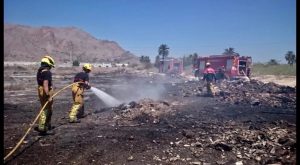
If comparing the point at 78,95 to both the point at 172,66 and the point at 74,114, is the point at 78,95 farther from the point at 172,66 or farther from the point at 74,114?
the point at 172,66

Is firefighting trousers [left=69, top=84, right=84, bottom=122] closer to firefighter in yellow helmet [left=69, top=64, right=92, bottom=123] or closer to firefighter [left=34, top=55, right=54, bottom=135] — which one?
firefighter in yellow helmet [left=69, top=64, right=92, bottom=123]

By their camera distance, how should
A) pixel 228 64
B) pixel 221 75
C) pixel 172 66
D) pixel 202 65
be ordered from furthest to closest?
pixel 172 66, pixel 202 65, pixel 228 64, pixel 221 75

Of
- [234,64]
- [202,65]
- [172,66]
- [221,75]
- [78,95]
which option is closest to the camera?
[78,95]

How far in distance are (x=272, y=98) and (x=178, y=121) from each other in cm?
842

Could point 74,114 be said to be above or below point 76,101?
below

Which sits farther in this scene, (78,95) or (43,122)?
(78,95)

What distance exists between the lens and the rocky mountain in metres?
113

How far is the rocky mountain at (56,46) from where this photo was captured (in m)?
113

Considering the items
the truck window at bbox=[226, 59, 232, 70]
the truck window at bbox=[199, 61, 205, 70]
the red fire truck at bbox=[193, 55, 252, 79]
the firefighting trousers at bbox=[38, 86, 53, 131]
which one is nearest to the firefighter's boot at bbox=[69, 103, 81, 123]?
the firefighting trousers at bbox=[38, 86, 53, 131]

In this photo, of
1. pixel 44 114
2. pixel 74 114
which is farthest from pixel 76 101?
pixel 44 114

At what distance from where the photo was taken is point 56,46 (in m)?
133

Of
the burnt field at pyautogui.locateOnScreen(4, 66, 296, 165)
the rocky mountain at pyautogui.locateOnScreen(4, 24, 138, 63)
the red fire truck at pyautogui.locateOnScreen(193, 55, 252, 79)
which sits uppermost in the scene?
the rocky mountain at pyautogui.locateOnScreen(4, 24, 138, 63)

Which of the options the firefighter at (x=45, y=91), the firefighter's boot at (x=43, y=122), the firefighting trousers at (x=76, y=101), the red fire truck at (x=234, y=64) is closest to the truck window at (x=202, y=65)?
the red fire truck at (x=234, y=64)

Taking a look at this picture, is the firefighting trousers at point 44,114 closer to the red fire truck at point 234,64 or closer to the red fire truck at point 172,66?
the red fire truck at point 234,64
